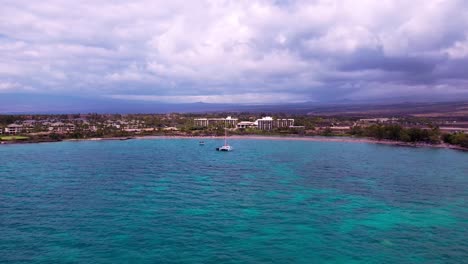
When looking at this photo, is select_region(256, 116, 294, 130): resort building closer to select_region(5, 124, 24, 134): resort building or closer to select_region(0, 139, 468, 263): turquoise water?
select_region(5, 124, 24, 134): resort building

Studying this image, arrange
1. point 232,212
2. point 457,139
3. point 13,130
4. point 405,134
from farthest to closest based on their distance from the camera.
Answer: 1. point 13,130
2. point 405,134
3. point 457,139
4. point 232,212

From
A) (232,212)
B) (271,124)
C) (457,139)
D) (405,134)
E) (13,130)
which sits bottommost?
(232,212)

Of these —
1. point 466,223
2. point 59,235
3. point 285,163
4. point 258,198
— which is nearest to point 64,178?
point 59,235

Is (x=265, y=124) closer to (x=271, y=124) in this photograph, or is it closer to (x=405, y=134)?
(x=271, y=124)

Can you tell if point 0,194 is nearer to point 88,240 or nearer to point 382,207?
point 88,240

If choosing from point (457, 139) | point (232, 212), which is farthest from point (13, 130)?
point (457, 139)

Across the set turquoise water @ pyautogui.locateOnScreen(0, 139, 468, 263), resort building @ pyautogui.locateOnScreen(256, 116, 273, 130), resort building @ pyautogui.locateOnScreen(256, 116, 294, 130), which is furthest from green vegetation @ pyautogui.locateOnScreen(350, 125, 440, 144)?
resort building @ pyautogui.locateOnScreen(256, 116, 273, 130)

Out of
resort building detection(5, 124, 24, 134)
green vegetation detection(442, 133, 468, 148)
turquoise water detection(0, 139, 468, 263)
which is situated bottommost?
turquoise water detection(0, 139, 468, 263)

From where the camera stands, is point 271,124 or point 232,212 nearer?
point 232,212

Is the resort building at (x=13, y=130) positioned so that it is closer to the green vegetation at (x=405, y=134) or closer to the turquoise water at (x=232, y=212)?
the turquoise water at (x=232, y=212)
